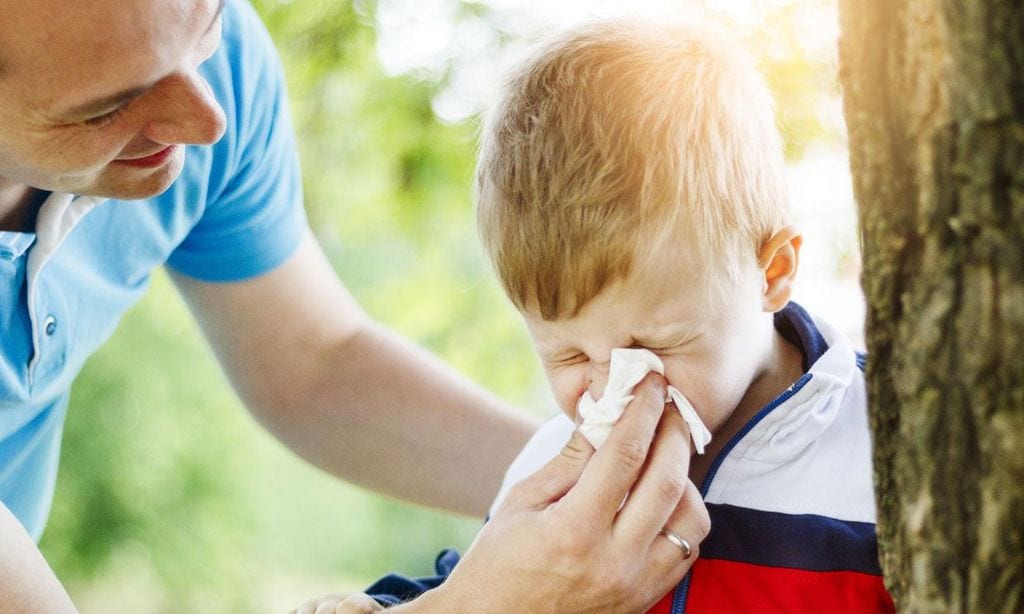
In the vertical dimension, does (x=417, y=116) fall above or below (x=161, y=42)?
below

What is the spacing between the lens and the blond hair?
166cm

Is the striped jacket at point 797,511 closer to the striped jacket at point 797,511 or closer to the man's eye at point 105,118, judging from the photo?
the striped jacket at point 797,511

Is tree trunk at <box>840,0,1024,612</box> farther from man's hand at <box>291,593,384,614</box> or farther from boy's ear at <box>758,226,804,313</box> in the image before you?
man's hand at <box>291,593,384,614</box>

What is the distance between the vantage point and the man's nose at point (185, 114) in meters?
1.76

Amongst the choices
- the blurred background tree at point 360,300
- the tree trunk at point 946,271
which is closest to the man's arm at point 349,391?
the tree trunk at point 946,271

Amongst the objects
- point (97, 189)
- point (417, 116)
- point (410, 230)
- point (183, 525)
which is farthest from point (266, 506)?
point (97, 189)

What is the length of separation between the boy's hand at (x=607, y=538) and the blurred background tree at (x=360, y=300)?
8.53ft

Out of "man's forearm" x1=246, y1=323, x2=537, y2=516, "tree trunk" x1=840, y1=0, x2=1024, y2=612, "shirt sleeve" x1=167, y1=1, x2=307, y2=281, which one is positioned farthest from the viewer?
"man's forearm" x1=246, y1=323, x2=537, y2=516

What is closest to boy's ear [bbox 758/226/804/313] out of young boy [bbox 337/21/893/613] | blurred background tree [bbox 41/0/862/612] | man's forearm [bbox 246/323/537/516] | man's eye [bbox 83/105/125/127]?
young boy [bbox 337/21/893/613]

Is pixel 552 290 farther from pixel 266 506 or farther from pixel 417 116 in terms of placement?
pixel 266 506

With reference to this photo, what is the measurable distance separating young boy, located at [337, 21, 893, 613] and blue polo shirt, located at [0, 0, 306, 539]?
2.50 feet

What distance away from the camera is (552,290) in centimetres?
169

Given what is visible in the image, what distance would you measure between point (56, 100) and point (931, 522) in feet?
4.29

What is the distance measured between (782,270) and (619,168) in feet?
1.13
